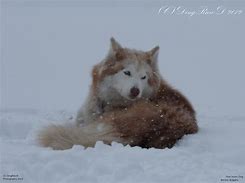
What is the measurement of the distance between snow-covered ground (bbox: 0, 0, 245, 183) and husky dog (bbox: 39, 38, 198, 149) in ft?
0.36

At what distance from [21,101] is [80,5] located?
96cm

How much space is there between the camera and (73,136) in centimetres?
381

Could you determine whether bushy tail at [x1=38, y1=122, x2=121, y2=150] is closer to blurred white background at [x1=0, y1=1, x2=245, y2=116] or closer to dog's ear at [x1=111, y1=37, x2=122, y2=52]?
blurred white background at [x1=0, y1=1, x2=245, y2=116]

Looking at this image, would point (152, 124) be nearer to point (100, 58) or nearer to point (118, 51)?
point (118, 51)

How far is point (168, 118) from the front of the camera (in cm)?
391

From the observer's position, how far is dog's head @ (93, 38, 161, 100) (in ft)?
14.2

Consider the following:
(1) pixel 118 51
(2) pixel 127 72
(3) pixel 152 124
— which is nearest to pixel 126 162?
(3) pixel 152 124

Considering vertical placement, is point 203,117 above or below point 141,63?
below

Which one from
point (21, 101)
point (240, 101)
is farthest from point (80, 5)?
point (240, 101)

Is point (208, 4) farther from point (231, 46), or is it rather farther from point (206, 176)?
point (206, 176)

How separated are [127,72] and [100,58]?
1.25 feet

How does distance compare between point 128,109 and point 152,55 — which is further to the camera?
point 152,55

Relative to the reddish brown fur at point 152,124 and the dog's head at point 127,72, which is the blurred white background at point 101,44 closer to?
the dog's head at point 127,72

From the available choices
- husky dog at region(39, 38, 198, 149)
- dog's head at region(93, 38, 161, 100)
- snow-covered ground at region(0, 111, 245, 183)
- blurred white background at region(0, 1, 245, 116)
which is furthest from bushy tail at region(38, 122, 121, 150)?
dog's head at region(93, 38, 161, 100)
